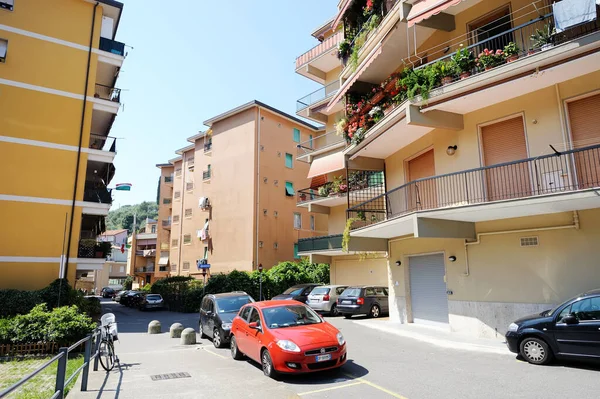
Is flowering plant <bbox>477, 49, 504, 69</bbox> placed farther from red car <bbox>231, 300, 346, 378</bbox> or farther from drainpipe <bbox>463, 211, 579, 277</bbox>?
red car <bbox>231, 300, 346, 378</bbox>

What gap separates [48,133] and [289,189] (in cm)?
2078

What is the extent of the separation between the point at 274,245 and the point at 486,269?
22985 mm

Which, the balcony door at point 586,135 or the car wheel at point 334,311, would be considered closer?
the balcony door at point 586,135

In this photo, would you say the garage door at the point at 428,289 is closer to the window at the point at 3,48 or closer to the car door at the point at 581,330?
the car door at the point at 581,330

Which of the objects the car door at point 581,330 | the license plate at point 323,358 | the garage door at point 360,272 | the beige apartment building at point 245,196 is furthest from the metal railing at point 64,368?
the beige apartment building at point 245,196

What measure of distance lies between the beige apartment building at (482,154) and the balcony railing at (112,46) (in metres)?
15.1

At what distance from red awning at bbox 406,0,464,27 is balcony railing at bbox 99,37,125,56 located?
18548 mm

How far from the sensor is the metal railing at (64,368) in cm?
371

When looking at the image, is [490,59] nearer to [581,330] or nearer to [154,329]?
[581,330]

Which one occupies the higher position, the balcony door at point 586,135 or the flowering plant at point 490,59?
the flowering plant at point 490,59

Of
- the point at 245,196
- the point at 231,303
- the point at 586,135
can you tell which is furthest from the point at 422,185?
the point at 245,196

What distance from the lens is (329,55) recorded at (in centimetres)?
2523

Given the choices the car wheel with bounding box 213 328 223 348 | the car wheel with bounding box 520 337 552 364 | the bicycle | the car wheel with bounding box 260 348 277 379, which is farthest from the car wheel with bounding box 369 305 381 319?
the bicycle

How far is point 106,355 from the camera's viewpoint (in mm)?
8938
